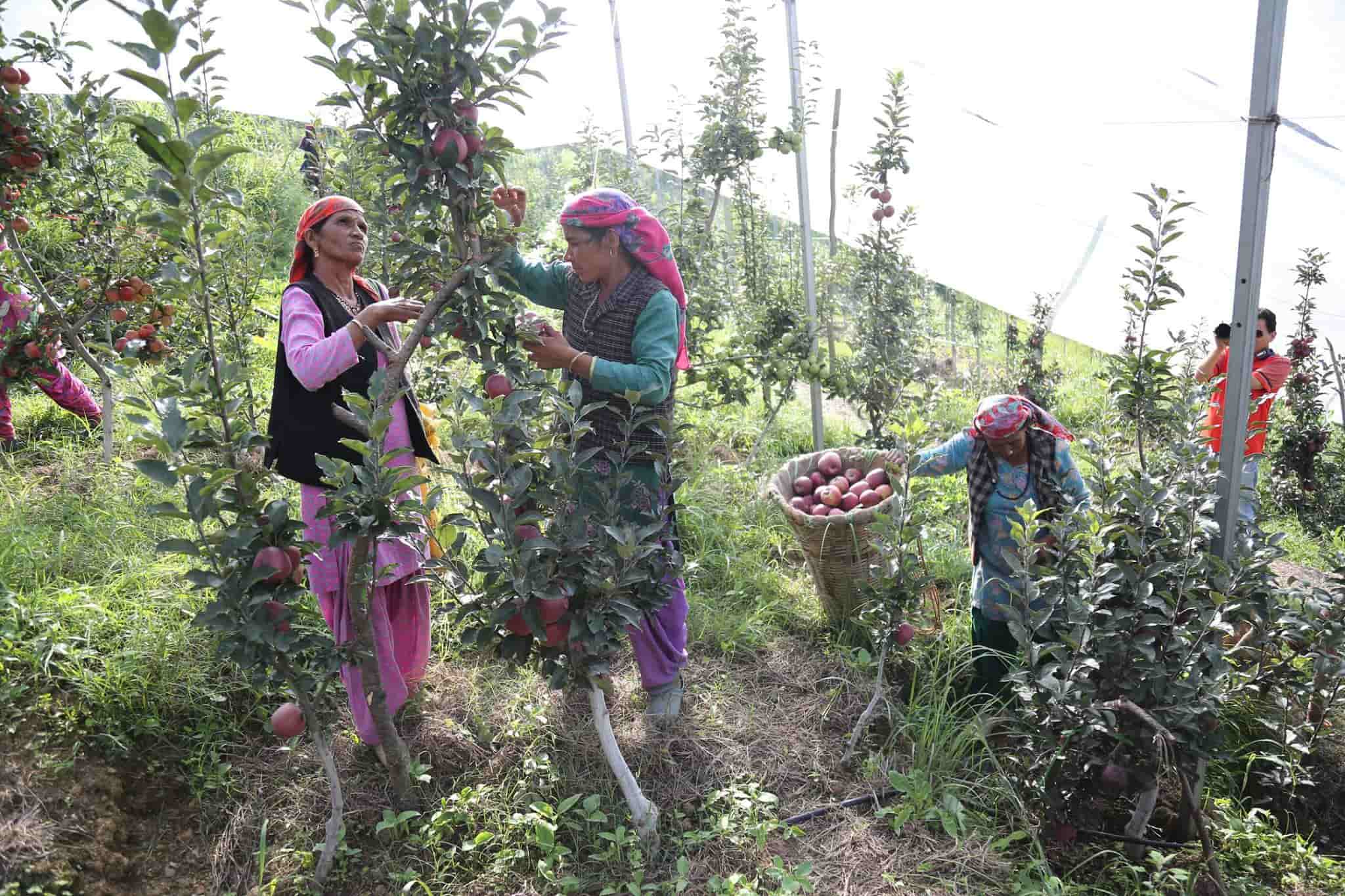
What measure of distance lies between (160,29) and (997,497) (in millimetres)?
2455

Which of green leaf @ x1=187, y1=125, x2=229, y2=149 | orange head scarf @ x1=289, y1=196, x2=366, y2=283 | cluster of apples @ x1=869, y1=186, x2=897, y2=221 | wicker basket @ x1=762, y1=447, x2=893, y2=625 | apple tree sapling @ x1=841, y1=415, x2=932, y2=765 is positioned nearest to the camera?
green leaf @ x1=187, y1=125, x2=229, y2=149

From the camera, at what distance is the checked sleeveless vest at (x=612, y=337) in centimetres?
232

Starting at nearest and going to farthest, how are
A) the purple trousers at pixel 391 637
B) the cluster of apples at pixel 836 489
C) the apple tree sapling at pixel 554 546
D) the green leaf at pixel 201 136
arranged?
the green leaf at pixel 201 136, the apple tree sapling at pixel 554 546, the purple trousers at pixel 391 637, the cluster of apples at pixel 836 489

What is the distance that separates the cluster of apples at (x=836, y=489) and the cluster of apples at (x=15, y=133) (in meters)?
2.87

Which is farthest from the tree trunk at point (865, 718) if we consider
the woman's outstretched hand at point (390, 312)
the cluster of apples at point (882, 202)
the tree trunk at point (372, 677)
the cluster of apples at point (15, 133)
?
the cluster of apples at point (15, 133)

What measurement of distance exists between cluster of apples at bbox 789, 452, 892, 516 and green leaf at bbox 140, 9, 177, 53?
7.39ft

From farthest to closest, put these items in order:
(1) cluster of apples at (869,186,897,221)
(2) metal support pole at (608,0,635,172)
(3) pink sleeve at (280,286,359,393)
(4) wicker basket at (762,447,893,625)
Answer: (2) metal support pole at (608,0,635,172)
(1) cluster of apples at (869,186,897,221)
(4) wicker basket at (762,447,893,625)
(3) pink sleeve at (280,286,359,393)

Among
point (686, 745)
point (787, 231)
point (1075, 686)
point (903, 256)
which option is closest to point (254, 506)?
point (686, 745)

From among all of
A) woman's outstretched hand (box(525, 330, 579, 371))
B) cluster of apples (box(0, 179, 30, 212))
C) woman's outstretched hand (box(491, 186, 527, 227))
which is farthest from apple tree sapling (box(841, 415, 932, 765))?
cluster of apples (box(0, 179, 30, 212))

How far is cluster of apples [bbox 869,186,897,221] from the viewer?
159 inches

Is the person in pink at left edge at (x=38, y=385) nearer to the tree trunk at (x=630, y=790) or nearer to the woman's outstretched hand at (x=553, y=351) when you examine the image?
the woman's outstretched hand at (x=553, y=351)

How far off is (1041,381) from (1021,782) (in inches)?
162

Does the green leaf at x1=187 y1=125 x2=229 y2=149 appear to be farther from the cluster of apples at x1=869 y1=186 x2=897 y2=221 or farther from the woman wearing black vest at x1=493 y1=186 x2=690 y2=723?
the cluster of apples at x1=869 y1=186 x2=897 y2=221

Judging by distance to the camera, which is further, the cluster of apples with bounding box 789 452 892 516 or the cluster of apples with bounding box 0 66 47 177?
the cluster of apples with bounding box 789 452 892 516
